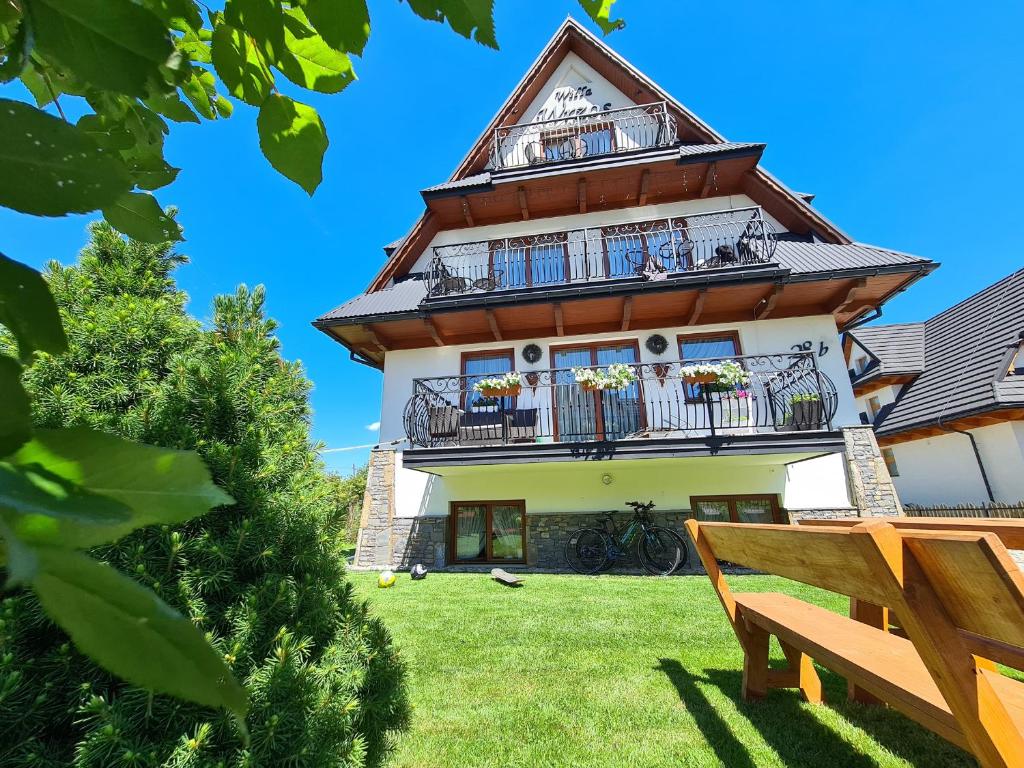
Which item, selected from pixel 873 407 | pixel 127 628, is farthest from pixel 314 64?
pixel 873 407

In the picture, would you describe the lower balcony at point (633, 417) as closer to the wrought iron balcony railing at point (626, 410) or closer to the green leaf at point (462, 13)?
the wrought iron balcony railing at point (626, 410)

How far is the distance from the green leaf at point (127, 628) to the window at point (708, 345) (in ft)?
33.6

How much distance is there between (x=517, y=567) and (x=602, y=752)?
7.00 m

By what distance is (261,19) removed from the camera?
69 cm

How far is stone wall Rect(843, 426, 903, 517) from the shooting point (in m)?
8.60

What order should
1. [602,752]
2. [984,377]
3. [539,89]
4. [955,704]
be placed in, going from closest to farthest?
[955,704] → [602,752] → [984,377] → [539,89]

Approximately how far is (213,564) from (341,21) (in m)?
1.50

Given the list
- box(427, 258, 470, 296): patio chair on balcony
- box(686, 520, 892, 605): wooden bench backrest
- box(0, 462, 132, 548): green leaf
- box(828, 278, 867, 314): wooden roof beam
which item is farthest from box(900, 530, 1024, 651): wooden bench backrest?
box(427, 258, 470, 296): patio chair on balcony

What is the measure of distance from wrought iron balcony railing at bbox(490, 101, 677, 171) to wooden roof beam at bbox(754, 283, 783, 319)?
4513 mm

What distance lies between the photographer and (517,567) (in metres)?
9.27

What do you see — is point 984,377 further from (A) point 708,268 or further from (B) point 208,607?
(B) point 208,607

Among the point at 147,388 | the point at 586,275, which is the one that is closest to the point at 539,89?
the point at 586,275

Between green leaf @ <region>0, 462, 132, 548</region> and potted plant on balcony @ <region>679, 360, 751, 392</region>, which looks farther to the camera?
potted plant on balcony @ <region>679, 360, 751, 392</region>

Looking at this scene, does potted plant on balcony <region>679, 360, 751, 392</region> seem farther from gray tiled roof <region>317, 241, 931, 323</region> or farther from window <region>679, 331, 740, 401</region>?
gray tiled roof <region>317, 241, 931, 323</region>
